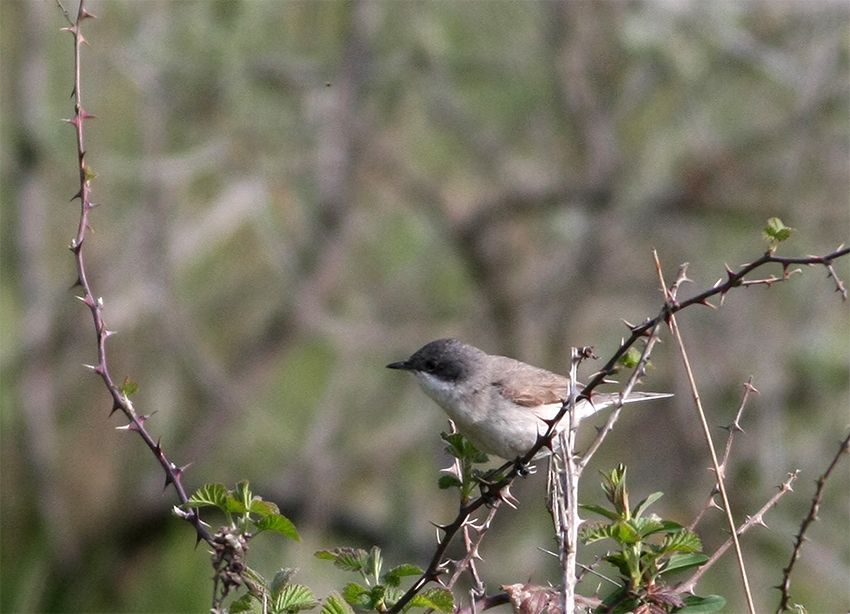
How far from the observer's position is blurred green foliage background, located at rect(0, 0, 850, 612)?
25.6 feet

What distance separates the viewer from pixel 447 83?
8.31 metres

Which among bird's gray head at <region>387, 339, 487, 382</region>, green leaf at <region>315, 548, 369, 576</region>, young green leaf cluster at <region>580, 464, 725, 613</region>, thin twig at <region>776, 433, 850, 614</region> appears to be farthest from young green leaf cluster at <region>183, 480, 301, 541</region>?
bird's gray head at <region>387, 339, 487, 382</region>

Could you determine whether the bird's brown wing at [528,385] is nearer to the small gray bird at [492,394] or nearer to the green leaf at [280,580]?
the small gray bird at [492,394]

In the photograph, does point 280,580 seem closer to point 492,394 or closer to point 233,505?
point 233,505

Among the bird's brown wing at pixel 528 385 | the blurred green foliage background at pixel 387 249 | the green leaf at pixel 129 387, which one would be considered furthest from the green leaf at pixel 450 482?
the blurred green foliage background at pixel 387 249

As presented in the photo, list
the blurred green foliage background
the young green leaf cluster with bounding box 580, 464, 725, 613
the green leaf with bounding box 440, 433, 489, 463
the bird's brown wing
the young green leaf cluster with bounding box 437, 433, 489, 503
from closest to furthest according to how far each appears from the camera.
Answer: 1. the young green leaf cluster with bounding box 580, 464, 725, 613
2. the young green leaf cluster with bounding box 437, 433, 489, 503
3. the green leaf with bounding box 440, 433, 489, 463
4. the bird's brown wing
5. the blurred green foliage background

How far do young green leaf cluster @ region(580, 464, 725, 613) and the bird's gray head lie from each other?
2.29 metres

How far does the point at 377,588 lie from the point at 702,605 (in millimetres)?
586

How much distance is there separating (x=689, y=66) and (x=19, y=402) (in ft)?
18.7

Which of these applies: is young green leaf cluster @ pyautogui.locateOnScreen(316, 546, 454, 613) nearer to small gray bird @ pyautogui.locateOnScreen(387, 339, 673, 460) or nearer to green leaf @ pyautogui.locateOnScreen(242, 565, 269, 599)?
green leaf @ pyautogui.locateOnScreen(242, 565, 269, 599)

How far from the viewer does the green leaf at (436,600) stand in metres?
1.96

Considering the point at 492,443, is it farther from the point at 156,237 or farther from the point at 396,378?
the point at 396,378

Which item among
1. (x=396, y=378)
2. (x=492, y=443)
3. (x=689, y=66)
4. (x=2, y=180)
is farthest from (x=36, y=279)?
(x=492, y=443)

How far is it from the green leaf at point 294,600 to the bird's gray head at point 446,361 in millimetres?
2435
